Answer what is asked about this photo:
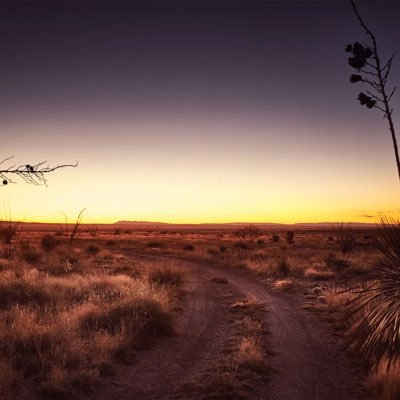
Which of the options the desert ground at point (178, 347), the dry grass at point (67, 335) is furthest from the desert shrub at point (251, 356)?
the dry grass at point (67, 335)

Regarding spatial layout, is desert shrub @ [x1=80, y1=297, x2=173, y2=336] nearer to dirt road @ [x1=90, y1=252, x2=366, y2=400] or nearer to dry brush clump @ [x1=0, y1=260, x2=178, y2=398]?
dry brush clump @ [x1=0, y1=260, x2=178, y2=398]

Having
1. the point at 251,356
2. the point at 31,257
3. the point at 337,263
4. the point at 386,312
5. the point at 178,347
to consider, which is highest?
the point at 386,312

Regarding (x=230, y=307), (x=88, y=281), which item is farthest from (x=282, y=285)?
(x=88, y=281)

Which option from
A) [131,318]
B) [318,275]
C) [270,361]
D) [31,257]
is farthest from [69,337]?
[31,257]

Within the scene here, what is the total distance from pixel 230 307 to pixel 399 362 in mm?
8534

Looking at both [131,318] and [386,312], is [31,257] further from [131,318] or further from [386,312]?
[386,312]

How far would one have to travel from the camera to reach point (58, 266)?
81.2 ft

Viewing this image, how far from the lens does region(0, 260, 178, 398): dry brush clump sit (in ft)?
26.8

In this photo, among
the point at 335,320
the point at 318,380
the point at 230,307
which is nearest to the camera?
the point at 318,380

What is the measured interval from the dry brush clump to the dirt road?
19.6 inches

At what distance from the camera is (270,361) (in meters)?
9.95

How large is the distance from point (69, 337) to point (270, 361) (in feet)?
14.7

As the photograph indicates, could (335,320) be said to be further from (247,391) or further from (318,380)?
(247,391)

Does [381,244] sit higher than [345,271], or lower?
higher
